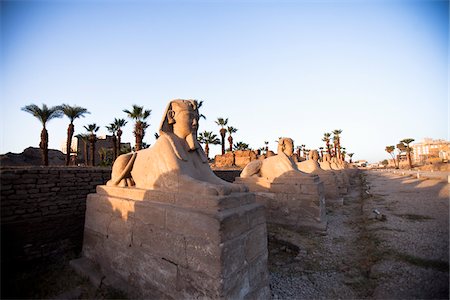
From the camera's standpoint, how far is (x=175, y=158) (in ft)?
8.68

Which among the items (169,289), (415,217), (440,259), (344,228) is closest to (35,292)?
(169,289)

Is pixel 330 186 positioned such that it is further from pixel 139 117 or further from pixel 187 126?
pixel 139 117

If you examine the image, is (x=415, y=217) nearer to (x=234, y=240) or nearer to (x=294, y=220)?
(x=294, y=220)

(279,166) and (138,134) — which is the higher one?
(138,134)

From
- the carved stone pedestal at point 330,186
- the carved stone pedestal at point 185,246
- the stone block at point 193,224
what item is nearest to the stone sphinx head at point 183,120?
the carved stone pedestal at point 185,246

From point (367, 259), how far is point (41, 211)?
549 centimetres

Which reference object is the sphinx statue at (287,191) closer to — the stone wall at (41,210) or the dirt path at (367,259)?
the dirt path at (367,259)

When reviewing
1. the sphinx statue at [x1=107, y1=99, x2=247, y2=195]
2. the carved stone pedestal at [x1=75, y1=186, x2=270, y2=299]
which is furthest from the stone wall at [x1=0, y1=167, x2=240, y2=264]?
the sphinx statue at [x1=107, y1=99, x2=247, y2=195]

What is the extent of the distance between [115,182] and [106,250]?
1.00 metres

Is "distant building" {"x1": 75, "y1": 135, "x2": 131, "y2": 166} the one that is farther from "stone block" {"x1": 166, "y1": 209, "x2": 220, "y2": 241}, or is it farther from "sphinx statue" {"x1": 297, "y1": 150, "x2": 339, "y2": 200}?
"stone block" {"x1": 166, "y1": 209, "x2": 220, "y2": 241}

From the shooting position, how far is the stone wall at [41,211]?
3285 millimetres

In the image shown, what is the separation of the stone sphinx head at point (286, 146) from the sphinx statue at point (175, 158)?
3671 millimetres

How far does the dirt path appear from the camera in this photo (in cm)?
253

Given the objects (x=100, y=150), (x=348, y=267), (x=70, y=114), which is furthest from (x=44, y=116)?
(x=348, y=267)
